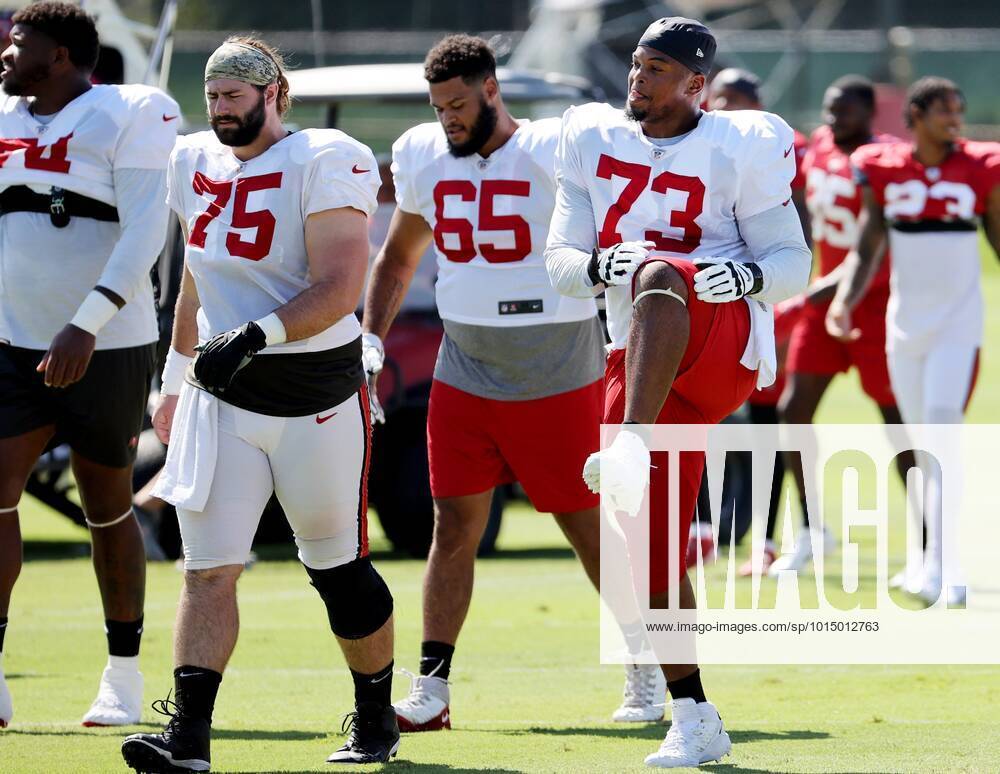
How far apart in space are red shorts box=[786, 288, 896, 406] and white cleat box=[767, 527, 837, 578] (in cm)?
82

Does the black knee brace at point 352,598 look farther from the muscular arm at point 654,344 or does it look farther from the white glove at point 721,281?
the white glove at point 721,281

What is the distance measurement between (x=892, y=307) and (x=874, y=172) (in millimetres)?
660

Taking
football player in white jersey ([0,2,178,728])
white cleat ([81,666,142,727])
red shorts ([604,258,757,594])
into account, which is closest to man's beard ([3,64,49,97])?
football player in white jersey ([0,2,178,728])

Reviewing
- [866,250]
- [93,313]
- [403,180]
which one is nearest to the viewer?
[93,313]

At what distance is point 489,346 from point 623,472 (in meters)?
1.60

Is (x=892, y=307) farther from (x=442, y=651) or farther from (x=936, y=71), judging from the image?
(x=936, y=71)

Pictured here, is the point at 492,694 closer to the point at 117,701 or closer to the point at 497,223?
the point at 117,701

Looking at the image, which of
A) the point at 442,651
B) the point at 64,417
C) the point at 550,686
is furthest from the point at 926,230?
the point at 64,417

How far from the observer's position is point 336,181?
5.22 metres

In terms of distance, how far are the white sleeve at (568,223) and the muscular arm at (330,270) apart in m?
0.62

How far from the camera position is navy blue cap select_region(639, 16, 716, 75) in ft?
18.0

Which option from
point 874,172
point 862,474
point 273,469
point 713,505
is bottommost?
point 862,474

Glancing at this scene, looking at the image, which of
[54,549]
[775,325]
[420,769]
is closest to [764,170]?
[420,769]

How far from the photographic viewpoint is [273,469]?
5.32 metres
